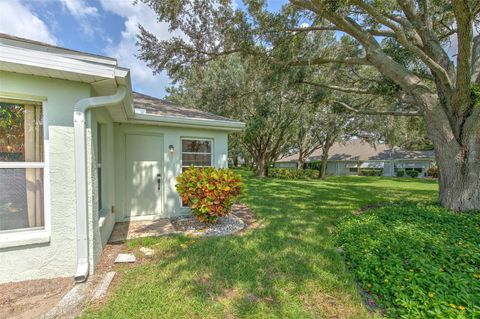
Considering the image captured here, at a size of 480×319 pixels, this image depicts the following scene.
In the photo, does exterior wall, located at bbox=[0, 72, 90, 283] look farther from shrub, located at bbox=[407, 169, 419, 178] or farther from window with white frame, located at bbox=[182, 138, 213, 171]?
shrub, located at bbox=[407, 169, 419, 178]

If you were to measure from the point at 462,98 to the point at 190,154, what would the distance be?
22.8ft

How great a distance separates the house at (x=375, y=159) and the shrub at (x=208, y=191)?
79.8ft

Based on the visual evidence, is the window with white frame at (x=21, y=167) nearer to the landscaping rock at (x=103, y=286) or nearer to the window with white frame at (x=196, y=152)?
the landscaping rock at (x=103, y=286)

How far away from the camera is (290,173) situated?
2192 cm

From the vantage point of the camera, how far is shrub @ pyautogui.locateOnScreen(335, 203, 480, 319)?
2.35 m

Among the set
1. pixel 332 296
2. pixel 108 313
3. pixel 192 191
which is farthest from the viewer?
pixel 192 191

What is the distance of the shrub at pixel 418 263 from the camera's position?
2350 millimetres

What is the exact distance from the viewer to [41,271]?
3.01 meters

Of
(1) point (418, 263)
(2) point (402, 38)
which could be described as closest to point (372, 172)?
(2) point (402, 38)

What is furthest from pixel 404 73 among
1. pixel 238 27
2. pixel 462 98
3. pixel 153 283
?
pixel 153 283

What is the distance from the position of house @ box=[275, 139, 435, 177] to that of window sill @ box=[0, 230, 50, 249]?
90.0 feet

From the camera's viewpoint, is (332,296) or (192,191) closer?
(332,296)

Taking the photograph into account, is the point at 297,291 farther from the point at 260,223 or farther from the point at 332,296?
the point at 260,223

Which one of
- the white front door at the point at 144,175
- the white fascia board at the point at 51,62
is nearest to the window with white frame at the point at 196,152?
the white front door at the point at 144,175
